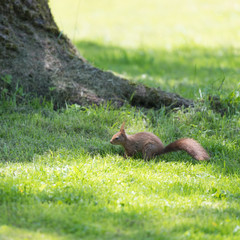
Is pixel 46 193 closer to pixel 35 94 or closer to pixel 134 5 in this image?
pixel 35 94

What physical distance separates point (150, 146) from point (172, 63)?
21.3 feet

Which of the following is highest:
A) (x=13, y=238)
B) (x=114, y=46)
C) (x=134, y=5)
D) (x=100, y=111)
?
(x=134, y=5)

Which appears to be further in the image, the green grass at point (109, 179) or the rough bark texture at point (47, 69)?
the rough bark texture at point (47, 69)

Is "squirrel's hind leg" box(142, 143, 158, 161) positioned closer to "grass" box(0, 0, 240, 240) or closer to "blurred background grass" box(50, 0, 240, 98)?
"grass" box(0, 0, 240, 240)

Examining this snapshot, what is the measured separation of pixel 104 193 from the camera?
4234 millimetres

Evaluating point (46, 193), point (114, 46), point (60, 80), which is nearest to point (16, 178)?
point (46, 193)

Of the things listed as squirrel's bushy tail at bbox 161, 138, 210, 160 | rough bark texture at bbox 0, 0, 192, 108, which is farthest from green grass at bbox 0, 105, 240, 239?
rough bark texture at bbox 0, 0, 192, 108

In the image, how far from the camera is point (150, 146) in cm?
535

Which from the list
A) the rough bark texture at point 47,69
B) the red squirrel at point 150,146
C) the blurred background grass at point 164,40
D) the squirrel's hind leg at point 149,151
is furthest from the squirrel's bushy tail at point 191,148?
the blurred background grass at point 164,40

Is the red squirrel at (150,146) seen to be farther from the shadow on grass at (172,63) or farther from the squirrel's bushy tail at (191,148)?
the shadow on grass at (172,63)

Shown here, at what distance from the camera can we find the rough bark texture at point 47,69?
22.1 feet

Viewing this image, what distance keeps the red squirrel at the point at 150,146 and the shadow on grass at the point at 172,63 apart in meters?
2.75

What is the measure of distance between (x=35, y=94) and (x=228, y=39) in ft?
31.5

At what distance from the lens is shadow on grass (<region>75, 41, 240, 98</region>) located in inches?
364
